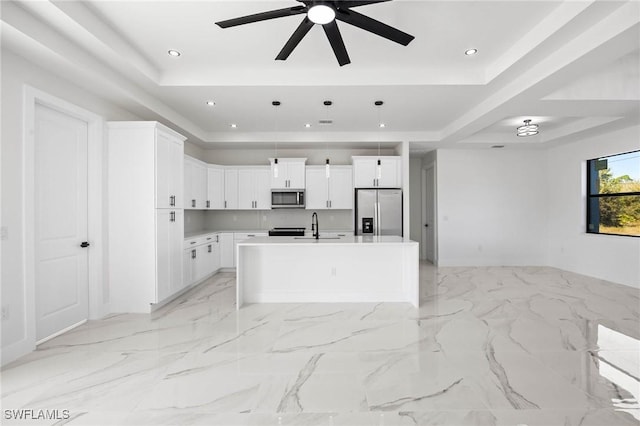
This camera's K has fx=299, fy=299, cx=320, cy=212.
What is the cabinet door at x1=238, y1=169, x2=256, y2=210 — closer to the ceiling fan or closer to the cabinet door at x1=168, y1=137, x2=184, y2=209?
the cabinet door at x1=168, y1=137, x2=184, y2=209

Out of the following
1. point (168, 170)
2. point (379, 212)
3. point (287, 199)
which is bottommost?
point (379, 212)

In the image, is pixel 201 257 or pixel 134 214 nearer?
pixel 134 214

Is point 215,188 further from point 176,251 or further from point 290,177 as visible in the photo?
point 176,251

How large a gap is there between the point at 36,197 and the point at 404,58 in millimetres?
4096

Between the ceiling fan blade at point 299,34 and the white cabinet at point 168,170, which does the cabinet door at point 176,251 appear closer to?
the white cabinet at point 168,170

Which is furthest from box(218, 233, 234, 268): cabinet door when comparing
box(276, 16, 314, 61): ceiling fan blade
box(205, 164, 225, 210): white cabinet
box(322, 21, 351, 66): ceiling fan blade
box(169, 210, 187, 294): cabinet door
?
box(322, 21, 351, 66): ceiling fan blade

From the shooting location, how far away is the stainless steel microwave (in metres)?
6.34

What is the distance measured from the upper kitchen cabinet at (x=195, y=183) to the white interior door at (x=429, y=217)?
5.17m

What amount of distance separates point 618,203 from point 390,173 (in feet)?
13.5

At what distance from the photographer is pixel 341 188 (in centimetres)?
644

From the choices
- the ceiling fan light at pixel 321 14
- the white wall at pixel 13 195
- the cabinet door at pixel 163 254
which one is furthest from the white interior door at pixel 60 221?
the ceiling fan light at pixel 321 14

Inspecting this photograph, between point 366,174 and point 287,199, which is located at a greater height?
point 366,174

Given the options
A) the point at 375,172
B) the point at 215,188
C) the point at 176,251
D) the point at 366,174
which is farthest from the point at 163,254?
the point at 375,172

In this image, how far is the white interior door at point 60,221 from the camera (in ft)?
9.71
